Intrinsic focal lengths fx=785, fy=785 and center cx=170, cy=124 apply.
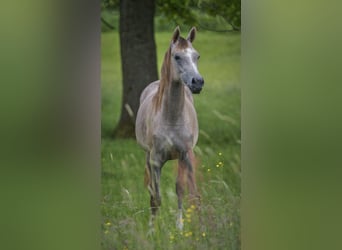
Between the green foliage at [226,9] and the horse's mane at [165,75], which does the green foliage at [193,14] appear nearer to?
the green foliage at [226,9]

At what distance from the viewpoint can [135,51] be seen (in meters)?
6.51

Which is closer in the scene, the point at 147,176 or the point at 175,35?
the point at 175,35

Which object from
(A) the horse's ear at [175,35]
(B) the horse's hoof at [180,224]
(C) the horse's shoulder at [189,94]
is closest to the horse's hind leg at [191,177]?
(B) the horse's hoof at [180,224]

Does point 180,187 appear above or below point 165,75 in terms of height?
below

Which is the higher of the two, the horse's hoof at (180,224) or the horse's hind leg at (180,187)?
the horse's hind leg at (180,187)

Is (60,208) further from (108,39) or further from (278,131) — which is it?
(278,131)

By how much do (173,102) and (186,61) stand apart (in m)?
0.37

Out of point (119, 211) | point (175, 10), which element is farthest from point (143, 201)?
point (175, 10)

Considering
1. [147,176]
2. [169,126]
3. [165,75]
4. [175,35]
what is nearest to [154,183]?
[147,176]

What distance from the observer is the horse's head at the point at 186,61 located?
6367mm

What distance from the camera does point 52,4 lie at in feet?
20.6

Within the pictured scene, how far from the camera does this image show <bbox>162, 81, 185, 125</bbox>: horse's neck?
6.46 metres

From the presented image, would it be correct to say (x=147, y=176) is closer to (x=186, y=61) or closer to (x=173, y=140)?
(x=173, y=140)

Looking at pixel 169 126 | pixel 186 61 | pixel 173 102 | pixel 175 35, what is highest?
pixel 175 35
